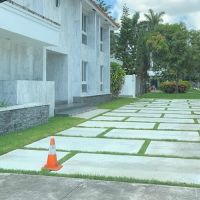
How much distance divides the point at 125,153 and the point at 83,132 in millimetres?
3575

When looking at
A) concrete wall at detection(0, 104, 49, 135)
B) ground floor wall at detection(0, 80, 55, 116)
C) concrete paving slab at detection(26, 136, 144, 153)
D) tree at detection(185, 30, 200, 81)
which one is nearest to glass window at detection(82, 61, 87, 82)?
ground floor wall at detection(0, 80, 55, 116)

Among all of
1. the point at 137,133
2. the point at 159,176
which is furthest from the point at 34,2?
the point at 159,176

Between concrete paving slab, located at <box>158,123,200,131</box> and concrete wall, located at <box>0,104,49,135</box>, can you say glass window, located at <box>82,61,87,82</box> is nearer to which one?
concrete wall, located at <box>0,104,49,135</box>

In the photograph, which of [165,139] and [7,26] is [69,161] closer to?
[165,139]

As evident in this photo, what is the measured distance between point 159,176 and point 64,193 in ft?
5.86

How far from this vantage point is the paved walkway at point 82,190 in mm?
5480

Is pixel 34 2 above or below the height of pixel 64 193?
above

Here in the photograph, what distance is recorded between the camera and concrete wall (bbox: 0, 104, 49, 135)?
11242 millimetres

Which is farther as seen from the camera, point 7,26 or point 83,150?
point 7,26

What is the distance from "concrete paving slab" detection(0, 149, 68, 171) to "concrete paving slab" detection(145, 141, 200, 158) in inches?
81.4

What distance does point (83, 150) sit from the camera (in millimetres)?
8977

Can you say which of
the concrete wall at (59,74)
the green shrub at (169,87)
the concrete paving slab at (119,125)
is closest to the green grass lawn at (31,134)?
the concrete paving slab at (119,125)

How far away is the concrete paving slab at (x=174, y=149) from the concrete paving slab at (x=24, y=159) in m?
2.07

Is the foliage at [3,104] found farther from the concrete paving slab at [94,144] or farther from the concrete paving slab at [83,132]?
the concrete paving slab at [94,144]
